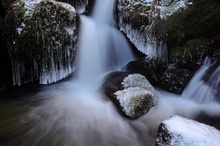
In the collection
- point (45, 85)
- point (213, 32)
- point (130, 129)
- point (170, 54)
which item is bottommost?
point (130, 129)

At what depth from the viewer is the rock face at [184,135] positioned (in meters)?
3.03

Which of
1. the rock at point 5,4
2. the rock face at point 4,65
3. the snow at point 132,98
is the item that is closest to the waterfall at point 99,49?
the snow at point 132,98

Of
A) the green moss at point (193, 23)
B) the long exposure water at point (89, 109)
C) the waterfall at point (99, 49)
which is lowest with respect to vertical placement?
the long exposure water at point (89, 109)

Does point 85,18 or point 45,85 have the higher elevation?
point 85,18

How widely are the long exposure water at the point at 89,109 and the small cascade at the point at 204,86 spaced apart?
0.09 metres

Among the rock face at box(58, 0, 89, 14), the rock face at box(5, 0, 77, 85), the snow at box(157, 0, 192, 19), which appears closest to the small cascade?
the snow at box(157, 0, 192, 19)

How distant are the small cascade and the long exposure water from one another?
0.31 ft

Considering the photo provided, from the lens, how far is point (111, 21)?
21.6 feet

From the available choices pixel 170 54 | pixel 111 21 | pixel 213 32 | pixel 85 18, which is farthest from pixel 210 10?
pixel 85 18

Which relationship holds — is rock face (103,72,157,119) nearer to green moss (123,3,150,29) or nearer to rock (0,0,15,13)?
green moss (123,3,150,29)

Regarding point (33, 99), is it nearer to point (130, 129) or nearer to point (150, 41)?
point (130, 129)

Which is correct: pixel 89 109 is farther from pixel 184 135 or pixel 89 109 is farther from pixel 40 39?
pixel 184 135

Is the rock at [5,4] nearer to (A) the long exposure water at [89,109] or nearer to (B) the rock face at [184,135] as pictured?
(A) the long exposure water at [89,109]

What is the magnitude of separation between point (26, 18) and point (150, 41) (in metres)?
2.90
